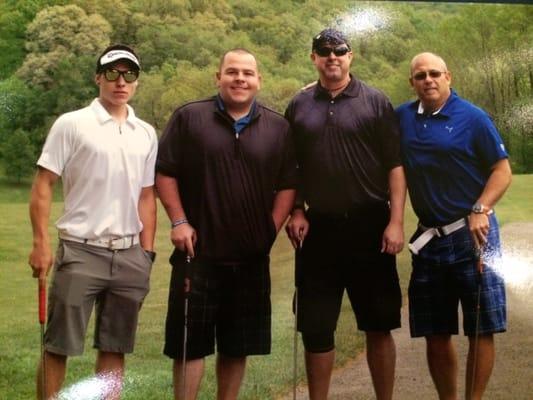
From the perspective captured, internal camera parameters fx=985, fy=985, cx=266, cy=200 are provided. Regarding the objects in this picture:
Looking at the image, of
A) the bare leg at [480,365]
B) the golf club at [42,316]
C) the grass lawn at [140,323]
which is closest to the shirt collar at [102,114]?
the grass lawn at [140,323]

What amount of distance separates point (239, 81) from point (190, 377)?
1.41 m

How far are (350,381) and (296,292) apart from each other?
66cm

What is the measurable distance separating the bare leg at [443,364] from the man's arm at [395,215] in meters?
0.58

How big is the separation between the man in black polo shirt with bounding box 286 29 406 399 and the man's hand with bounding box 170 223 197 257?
506mm

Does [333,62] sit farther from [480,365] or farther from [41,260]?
[480,365]

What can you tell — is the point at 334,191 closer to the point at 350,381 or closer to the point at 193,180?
the point at 193,180

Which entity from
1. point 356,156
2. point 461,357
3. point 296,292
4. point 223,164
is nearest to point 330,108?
point 356,156

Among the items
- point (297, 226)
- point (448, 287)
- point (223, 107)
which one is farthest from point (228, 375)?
point (223, 107)

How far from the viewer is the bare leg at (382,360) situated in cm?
484

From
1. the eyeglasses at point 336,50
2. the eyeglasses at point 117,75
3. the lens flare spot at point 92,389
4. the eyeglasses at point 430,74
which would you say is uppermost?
the eyeglasses at point 336,50

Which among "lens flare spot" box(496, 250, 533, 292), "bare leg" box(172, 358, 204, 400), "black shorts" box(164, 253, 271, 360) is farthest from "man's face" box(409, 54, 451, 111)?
"bare leg" box(172, 358, 204, 400)

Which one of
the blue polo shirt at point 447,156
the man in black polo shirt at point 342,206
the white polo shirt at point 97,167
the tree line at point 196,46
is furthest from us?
the tree line at point 196,46

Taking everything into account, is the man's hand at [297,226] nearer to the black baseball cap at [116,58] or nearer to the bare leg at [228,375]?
the bare leg at [228,375]

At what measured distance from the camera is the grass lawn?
15.9 ft
